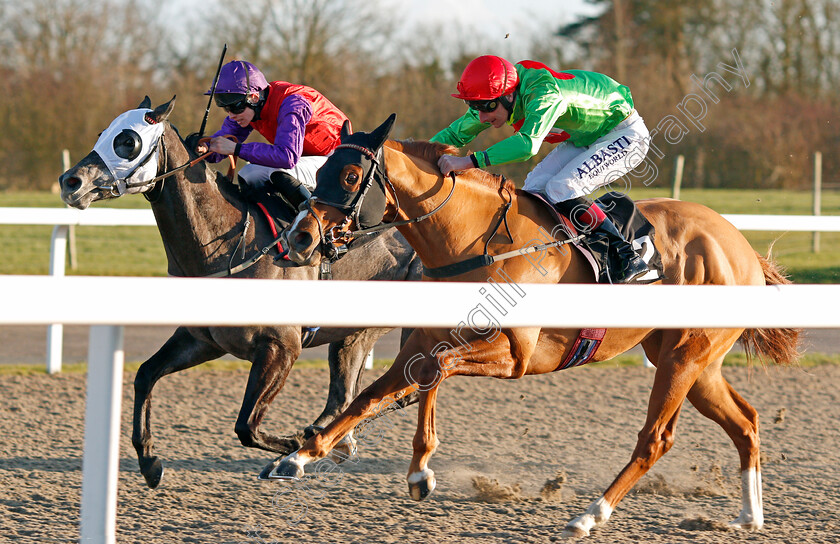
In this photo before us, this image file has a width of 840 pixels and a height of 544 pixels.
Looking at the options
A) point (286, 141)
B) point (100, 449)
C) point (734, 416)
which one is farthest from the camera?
point (286, 141)

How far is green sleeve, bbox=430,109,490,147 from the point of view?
366cm

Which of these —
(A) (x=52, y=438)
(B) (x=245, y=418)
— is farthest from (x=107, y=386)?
(A) (x=52, y=438)

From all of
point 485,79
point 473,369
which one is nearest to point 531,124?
point 485,79

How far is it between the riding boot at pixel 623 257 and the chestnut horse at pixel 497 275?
0.13 m

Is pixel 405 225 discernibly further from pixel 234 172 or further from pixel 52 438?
pixel 52 438

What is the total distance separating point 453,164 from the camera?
3.07 meters

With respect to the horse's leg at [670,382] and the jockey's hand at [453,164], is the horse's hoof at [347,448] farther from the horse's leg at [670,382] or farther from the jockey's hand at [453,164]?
the jockey's hand at [453,164]

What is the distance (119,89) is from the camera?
1758 centimetres

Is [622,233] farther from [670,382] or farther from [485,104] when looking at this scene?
[485,104]

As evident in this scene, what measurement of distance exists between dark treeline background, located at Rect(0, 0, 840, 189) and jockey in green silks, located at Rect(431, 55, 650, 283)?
1060 cm

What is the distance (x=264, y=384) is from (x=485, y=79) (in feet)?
4.99

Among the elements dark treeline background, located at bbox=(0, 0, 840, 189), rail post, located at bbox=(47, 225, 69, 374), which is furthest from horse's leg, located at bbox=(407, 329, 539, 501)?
dark treeline background, located at bbox=(0, 0, 840, 189)

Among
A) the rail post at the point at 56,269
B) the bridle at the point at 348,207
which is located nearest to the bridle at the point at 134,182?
the bridle at the point at 348,207

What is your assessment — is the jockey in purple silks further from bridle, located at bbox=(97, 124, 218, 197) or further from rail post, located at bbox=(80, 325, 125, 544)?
rail post, located at bbox=(80, 325, 125, 544)
